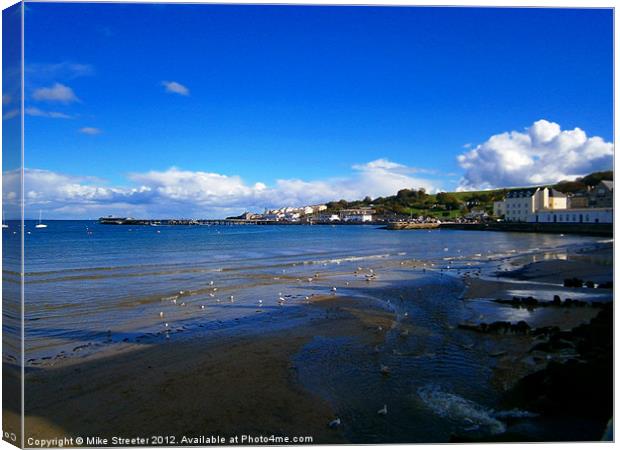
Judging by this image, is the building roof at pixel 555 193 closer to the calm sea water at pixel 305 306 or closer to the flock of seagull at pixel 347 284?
the calm sea water at pixel 305 306

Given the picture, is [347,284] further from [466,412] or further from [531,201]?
[466,412]

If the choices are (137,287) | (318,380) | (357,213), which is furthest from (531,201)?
(137,287)

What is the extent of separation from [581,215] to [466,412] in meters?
2.63

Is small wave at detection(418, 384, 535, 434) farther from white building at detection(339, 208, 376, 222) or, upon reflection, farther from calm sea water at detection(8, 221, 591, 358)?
white building at detection(339, 208, 376, 222)

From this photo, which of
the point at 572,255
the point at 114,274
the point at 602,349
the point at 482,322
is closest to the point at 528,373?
the point at 602,349

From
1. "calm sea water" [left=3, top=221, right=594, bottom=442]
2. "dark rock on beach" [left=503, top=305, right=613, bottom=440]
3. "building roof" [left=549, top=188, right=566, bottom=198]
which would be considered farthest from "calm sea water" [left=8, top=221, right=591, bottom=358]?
"dark rock on beach" [left=503, top=305, right=613, bottom=440]

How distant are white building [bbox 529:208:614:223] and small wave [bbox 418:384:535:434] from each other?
1823mm

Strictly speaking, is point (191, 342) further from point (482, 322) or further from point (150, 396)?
point (482, 322)

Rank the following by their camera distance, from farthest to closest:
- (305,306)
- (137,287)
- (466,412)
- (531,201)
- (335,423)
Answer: (137,287) → (305,306) → (531,201) → (466,412) → (335,423)

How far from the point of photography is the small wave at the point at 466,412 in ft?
11.3

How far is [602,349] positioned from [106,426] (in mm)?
4228

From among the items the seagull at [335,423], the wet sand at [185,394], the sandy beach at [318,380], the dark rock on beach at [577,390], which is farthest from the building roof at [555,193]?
the seagull at [335,423]

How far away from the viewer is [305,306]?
798cm

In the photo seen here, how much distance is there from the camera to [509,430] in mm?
3359
